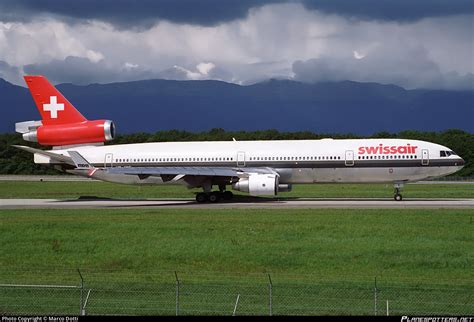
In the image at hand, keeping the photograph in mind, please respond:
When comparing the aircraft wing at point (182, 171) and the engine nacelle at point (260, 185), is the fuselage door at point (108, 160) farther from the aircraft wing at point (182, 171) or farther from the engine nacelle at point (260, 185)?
the engine nacelle at point (260, 185)

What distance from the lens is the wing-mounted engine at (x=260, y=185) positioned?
44.1 metres

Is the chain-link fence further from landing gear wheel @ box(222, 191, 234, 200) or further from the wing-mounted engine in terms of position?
landing gear wheel @ box(222, 191, 234, 200)

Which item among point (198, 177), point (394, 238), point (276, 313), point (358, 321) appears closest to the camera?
point (358, 321)

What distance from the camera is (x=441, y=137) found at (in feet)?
383

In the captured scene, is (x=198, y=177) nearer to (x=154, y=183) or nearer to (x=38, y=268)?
(x=154, y=183)

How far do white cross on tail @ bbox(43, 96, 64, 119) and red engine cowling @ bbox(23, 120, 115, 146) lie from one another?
1.04m

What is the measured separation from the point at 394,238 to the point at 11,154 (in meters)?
108

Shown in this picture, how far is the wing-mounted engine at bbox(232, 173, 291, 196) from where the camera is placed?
44.1 meters

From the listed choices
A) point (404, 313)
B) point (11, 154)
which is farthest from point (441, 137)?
point (404, 313)

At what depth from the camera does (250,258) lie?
25.7m

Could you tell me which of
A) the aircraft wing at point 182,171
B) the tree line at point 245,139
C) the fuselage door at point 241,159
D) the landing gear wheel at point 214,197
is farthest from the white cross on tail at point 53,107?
the tree line at point 245,139

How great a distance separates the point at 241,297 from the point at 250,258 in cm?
693

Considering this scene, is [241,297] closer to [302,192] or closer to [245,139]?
[302,192]

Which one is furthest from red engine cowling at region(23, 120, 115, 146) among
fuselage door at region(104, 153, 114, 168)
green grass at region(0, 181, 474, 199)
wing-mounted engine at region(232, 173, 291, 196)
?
wing-mounted engine at region(232, 173, 291, 196)
